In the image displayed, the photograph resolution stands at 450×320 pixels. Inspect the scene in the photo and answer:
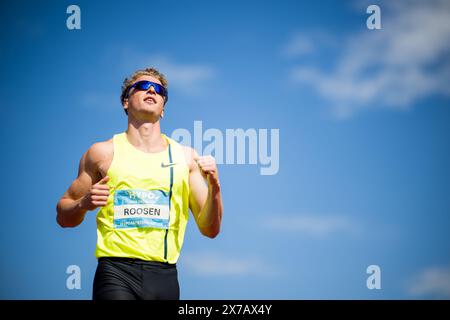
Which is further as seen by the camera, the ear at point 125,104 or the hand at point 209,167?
the ear at point 125,104

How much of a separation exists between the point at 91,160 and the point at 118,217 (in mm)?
699

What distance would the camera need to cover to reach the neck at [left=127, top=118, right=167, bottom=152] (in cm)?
692

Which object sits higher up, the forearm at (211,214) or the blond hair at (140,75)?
the blond hair at (140,75)

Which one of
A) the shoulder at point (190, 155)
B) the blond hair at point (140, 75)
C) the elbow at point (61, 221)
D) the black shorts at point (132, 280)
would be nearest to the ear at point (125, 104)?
the blond hair at point (140, 75)

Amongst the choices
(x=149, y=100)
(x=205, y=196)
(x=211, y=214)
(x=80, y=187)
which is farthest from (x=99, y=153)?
(x=211, y=214)

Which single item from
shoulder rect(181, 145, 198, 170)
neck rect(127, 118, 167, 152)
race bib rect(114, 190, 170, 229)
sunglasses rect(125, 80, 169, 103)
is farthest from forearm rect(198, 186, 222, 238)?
sunglasses rect(125, 80, 169, 103)

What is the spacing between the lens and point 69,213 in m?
6.66

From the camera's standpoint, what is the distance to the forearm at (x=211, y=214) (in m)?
6.54

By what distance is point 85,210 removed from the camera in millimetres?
6457

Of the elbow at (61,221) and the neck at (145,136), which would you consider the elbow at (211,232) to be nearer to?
the neck at (145,136)

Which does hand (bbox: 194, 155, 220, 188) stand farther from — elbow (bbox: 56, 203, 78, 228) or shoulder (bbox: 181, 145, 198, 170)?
elbow (bbox: 56, 203, 78, 228)

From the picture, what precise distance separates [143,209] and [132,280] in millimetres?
675

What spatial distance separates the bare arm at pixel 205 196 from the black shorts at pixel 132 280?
0.61 metres
